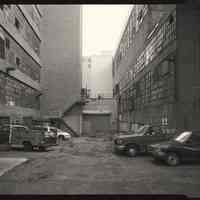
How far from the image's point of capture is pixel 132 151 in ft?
54.4

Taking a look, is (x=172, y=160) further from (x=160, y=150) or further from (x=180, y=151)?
(x=160, y=150)

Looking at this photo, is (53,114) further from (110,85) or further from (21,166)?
(21,166)

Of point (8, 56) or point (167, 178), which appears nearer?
point (167, 178)

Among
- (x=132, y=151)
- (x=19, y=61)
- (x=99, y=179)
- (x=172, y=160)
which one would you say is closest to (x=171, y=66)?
(x=132, y=151)

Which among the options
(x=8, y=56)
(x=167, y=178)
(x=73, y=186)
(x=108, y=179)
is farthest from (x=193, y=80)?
(x=8, y=56)

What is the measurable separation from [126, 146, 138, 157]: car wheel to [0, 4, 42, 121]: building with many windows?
38.6ft

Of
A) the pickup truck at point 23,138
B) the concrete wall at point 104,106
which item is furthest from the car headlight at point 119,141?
the concrete wall at point 104,106

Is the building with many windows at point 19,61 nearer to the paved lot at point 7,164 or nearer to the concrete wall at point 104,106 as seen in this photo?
the paved lot at point 7,164

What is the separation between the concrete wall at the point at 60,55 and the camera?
41906 mm

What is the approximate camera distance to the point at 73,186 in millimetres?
8586

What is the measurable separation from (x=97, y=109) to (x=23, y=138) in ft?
89.4

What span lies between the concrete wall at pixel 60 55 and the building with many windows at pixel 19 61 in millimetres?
3692

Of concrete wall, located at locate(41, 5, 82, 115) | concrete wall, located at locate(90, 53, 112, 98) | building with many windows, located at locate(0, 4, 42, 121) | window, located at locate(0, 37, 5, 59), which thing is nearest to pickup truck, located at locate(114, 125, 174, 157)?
building with many windows, located at locate(0, 4, 42, 121)

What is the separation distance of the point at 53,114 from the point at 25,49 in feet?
42.4
